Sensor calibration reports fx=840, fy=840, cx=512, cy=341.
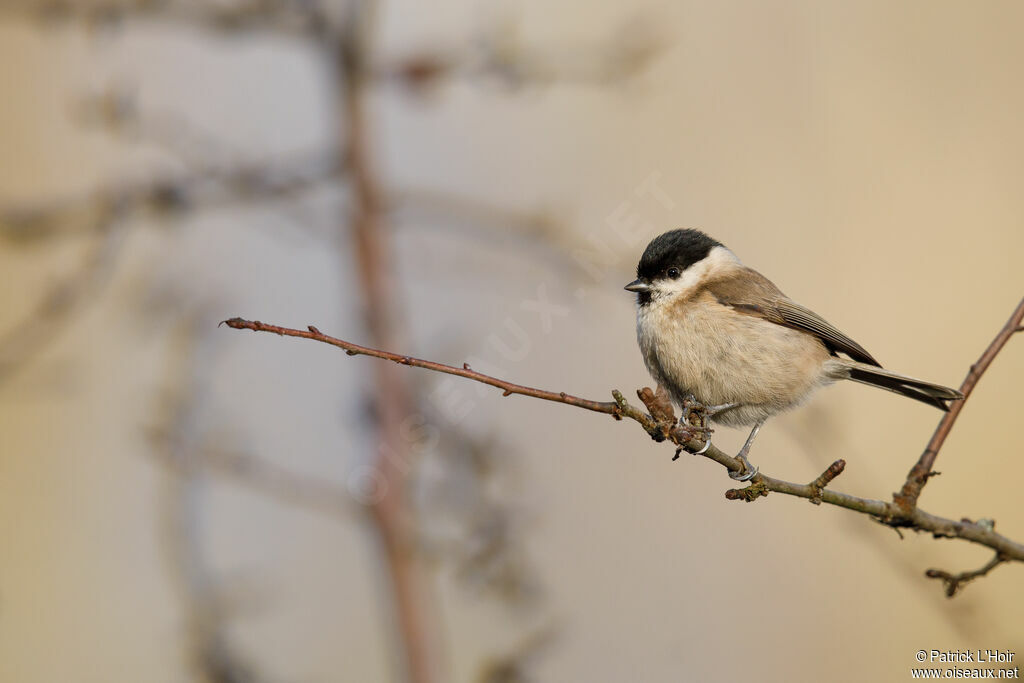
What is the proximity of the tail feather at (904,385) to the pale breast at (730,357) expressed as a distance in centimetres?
13

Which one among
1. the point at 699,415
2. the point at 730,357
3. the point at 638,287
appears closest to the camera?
the point at 699,415

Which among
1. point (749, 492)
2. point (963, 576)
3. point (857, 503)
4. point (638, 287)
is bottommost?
point (963, 576)

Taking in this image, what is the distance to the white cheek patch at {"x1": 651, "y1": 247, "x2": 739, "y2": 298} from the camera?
285 cm

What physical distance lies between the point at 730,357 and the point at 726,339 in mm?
63

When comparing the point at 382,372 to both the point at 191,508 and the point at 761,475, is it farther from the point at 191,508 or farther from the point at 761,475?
the point at 761,475

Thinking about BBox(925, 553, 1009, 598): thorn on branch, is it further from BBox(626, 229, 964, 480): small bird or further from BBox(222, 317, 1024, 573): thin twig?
BBox(626, 229, 964, 480): small bird

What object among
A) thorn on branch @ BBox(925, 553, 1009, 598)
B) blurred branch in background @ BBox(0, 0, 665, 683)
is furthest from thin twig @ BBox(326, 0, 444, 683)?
thorn on branch @ BBox(925, 553, 1009, 598)

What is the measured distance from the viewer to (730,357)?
2707 mm

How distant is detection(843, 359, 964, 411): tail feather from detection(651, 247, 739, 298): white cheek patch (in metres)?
0.54

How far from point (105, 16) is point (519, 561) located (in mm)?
2308

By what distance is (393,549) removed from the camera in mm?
2367

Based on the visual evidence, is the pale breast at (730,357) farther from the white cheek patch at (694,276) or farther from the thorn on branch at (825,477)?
the thorn on branch at (825,477)

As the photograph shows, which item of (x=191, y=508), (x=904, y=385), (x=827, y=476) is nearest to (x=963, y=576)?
(x=827, y=476)

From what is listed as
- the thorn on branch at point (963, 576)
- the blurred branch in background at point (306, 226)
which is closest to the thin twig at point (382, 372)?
the blurred branch in background at point (306, 226)
